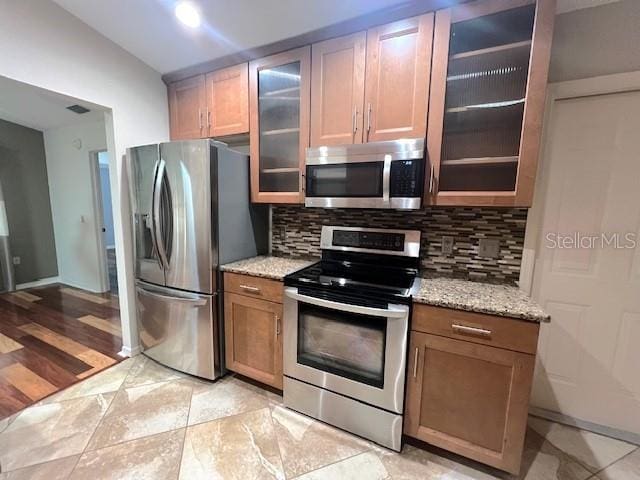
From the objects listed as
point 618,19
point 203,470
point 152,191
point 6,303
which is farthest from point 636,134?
point 6,303

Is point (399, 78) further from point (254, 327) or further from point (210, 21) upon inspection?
point (254, 327)

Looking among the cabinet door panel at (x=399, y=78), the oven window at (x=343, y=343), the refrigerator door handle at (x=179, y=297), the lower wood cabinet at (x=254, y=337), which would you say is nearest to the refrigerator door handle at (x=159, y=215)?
the refrigerator door handle at (x=179, y=297)

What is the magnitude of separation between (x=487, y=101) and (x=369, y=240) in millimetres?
1041

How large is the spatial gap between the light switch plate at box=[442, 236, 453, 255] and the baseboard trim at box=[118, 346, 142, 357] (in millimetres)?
2659

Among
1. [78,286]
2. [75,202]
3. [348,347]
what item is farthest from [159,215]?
[78,286]

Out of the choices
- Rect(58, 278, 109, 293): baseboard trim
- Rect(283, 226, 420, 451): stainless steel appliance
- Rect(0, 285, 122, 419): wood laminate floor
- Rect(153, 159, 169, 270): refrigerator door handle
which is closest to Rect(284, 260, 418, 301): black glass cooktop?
Rect(283, 226, 420, 451): stainless steel appliance

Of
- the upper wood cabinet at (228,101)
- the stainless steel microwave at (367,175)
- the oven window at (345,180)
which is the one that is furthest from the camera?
the upper wood cabinet at (228,101)

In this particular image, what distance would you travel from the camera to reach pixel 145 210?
2.09 meters

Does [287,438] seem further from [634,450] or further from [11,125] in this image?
[11,125]

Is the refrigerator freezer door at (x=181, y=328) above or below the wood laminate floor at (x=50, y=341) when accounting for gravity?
above

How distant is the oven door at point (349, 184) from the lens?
1626 mm

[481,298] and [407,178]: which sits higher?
[407,178]

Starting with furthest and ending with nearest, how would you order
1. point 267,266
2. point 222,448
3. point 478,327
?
point 267,266
point 222,448
point 478,327

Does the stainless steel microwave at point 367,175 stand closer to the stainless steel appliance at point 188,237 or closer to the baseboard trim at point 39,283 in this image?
the stainless steel appliance at point 188,237
